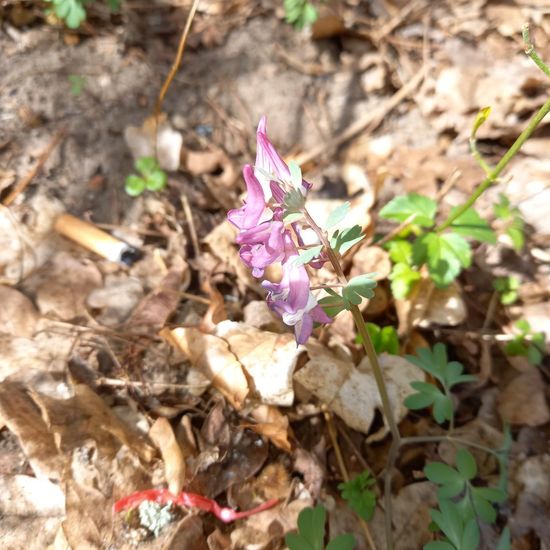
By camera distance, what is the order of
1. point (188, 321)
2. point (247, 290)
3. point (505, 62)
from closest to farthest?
point (188, 321), point (247, 290), point (505, 62)

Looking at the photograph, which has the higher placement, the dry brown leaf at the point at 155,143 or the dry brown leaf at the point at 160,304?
the dry brown leaf at the point at 155,143

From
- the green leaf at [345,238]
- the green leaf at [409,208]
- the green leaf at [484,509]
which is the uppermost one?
the green leaf at [345,238]

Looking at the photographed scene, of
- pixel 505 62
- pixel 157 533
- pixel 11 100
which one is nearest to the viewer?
pixel 157 533

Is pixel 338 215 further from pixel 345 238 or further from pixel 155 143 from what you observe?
pixel 155 143

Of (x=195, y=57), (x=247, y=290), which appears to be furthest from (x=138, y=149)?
(x=247, y=290)

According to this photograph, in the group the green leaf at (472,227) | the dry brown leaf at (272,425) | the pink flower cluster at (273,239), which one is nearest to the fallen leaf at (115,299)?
the dry brown leaf at (272,425)

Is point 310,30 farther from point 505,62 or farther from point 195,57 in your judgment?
point 505,62

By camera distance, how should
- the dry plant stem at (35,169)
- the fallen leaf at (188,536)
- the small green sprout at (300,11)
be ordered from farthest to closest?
the small green sprout at (300,11) → the dry plant stem at (35,169) → the fallen leaf at (188,536)

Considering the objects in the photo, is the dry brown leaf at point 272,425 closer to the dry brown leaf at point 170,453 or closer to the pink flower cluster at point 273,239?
the dry brown leaf at point 170,453
